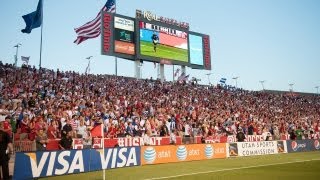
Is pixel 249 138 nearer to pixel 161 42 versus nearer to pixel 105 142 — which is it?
pixel 105 142

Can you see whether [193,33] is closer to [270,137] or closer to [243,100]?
[243,100]

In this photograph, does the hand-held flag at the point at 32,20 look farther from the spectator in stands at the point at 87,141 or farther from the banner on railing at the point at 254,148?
the banner on railing at the point at 254,148

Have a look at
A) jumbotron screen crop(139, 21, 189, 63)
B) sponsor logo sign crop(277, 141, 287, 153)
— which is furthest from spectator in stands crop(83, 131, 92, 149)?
jumbotron screen crop(139, 21, 189, 63)

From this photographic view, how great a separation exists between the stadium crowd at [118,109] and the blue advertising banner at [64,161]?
2362 millimetres

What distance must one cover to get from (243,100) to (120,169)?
33.4 m

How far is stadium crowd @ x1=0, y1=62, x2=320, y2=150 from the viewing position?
2064cm

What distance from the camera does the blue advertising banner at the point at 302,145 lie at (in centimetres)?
3005

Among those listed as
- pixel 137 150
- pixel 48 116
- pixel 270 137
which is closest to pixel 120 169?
pixel 137 150

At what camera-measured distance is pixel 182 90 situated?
4212cm

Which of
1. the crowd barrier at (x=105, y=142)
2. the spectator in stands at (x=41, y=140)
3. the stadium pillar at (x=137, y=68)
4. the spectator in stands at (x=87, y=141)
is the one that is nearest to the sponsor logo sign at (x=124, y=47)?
the stadium pillar at (x=137, y=68)

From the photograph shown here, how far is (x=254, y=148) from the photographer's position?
2666cm

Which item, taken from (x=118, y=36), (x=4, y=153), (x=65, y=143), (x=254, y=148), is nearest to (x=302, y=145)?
(x=254, y=148)

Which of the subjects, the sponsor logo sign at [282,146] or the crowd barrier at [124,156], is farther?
the sponsor logo sign at [282,146]

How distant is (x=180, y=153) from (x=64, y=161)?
874cm
